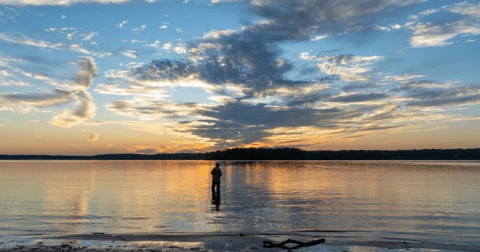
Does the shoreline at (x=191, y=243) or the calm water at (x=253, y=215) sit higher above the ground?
the shoreline at (x=191, y=243)

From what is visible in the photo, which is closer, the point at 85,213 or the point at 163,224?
the point at 163,224

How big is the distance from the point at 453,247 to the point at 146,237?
1399cm

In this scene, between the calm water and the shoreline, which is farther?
the calm water

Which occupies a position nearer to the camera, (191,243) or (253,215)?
(191,243)

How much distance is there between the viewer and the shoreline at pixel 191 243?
46.9 feet

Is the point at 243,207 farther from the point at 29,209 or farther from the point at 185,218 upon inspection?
the point at 29,209

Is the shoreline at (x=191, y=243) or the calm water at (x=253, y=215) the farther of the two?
the calm water at (x=253, y=215)

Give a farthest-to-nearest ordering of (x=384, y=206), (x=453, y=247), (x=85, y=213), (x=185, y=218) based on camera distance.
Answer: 1. (x=384, y=206)
2. (x=85, y=213)
3. (x=185, y=218)
4. (x=453, y=247)

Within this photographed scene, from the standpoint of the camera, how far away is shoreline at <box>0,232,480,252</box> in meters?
14.3

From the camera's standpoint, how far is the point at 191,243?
15.3m

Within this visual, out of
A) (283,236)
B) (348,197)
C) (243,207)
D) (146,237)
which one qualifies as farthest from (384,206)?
(146,237)

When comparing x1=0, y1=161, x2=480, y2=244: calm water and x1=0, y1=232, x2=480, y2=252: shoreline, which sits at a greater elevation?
x1=0, y1=232, x2=480, y2=252: shoreline

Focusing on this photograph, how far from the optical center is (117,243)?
1529 centimetres

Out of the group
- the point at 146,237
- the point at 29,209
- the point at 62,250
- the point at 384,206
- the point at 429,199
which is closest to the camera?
the point at 62,250
